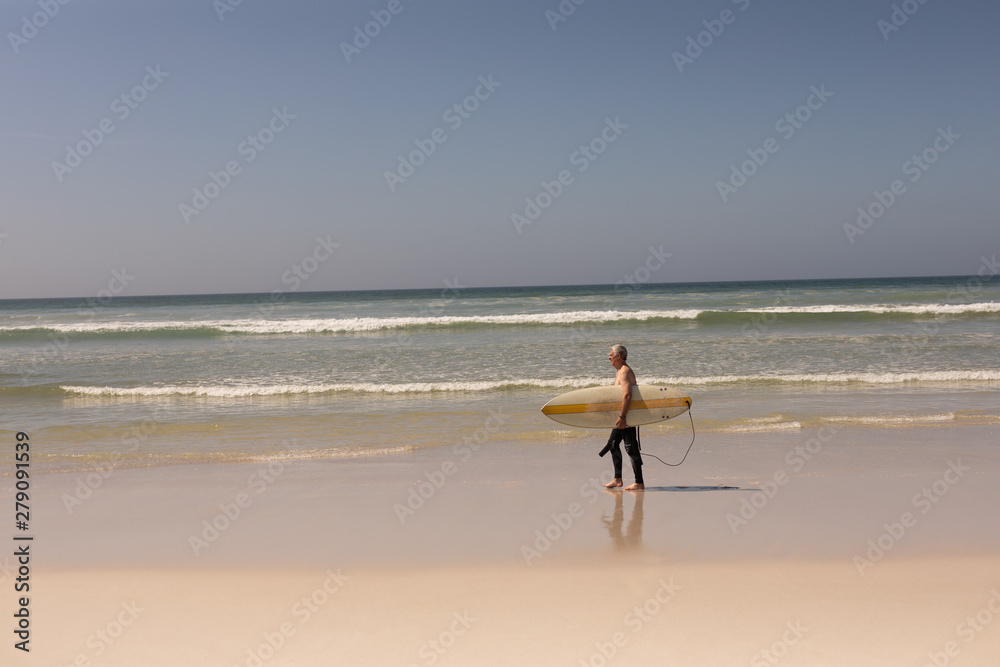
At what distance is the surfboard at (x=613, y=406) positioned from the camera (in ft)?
22.3

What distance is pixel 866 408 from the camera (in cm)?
990

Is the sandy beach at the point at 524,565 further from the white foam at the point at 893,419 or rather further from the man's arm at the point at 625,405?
the white foam at the point at 893,419

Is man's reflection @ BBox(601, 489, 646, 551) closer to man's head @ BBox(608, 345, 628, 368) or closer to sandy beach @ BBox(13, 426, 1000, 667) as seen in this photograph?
sandy beach @ BBox(13, 426, 1000, 667)

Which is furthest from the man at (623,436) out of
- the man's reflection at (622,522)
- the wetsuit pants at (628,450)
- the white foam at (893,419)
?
the white foam at (893,419)

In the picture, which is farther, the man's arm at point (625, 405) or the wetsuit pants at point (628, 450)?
the man's arm at point (625, 405)

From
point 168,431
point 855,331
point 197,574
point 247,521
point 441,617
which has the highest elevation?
point 855,331

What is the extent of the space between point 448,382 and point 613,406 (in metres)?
6.55

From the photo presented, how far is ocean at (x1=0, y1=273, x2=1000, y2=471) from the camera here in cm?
880

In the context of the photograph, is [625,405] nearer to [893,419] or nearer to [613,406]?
[613,406]

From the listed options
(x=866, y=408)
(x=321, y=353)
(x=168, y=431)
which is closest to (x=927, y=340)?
(x=866, y=408)

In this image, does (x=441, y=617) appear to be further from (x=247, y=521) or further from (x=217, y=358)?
(x=217, y=358)

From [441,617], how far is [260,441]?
5.65 metres

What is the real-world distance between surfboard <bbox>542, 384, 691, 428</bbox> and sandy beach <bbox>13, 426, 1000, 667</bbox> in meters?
0.57

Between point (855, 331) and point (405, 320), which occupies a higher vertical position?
point (405, 320)
